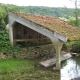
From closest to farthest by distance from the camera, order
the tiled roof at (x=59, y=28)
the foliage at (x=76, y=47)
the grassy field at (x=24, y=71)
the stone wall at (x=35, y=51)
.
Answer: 1. the grassy field at (x=24, y=71)
2. the tiled roof at (x=59, y=28)
3. the stone wall at (x=35, y=51)
4. the foliage at (x=76, y=47)

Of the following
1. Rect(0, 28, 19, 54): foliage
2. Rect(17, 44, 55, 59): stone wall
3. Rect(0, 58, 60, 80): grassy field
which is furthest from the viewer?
Rect(17, 44, 55, 59): stone wall

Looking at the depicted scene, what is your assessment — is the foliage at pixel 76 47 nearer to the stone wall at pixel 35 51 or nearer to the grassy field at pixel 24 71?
the stone wall at pixel 35 51

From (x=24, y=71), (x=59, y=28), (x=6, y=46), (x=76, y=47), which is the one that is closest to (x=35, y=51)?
(x=6, y=46)

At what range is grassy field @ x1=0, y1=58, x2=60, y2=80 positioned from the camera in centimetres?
1314

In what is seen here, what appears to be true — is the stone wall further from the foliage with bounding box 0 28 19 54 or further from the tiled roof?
the tiled roof

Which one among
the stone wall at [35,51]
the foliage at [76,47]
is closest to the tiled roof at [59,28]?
the stone wall at [35,51]

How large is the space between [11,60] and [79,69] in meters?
4.75

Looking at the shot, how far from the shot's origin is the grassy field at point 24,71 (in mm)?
13139

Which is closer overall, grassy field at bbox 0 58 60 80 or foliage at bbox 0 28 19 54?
grassy field at bbox 0 58 60 80

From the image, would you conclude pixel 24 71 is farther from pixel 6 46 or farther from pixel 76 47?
pixel 76 47

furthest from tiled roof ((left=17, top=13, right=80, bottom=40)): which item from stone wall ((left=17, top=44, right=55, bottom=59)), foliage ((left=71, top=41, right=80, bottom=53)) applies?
foliage ((left=71, top=41, right=80, bottom=53))

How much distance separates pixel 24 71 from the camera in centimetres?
1423

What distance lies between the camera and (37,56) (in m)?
18.8

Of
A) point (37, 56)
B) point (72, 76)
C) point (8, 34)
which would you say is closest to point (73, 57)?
point (37, 56)
